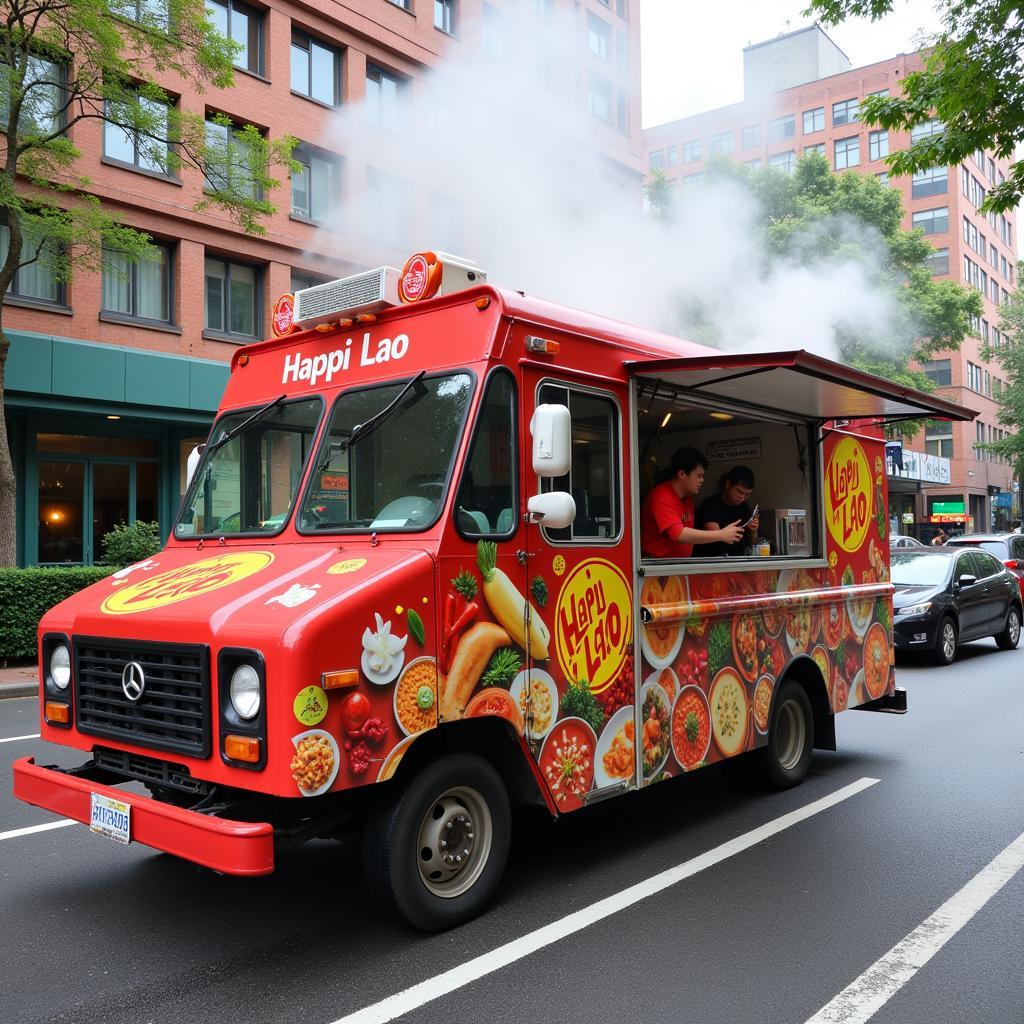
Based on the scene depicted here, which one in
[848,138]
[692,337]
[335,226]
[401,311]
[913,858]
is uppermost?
[848,138]

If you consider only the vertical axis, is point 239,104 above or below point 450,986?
above

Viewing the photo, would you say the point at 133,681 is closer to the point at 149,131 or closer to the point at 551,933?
the point at 551,933

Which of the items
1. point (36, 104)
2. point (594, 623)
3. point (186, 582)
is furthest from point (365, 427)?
point (36, 104)

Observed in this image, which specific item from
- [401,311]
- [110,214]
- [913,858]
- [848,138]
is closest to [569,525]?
[401,311]

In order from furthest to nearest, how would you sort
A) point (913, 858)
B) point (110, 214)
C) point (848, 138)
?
point (848, 138)
point (110, 214)
point (913, 858)

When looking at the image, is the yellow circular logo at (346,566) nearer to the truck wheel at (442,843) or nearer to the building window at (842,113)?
the truck wheel at (442,843)

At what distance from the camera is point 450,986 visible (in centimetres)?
351

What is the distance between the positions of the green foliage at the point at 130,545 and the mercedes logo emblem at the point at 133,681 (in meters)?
12.4

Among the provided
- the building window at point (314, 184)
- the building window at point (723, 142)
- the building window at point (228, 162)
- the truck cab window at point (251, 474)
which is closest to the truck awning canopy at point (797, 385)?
the truck cab window at point (251, 474)

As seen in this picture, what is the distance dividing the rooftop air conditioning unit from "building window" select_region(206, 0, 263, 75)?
17.7 metres

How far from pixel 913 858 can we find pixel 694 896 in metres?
1.36

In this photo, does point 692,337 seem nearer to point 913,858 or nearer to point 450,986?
point 913,858

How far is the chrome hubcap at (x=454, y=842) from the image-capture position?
3.95 meters

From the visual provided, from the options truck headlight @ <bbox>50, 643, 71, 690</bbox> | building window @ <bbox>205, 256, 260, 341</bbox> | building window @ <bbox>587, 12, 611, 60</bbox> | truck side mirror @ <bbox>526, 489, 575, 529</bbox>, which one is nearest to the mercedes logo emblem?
truck headlight @ <bbox>50, 643, 71, 690</bbox>
